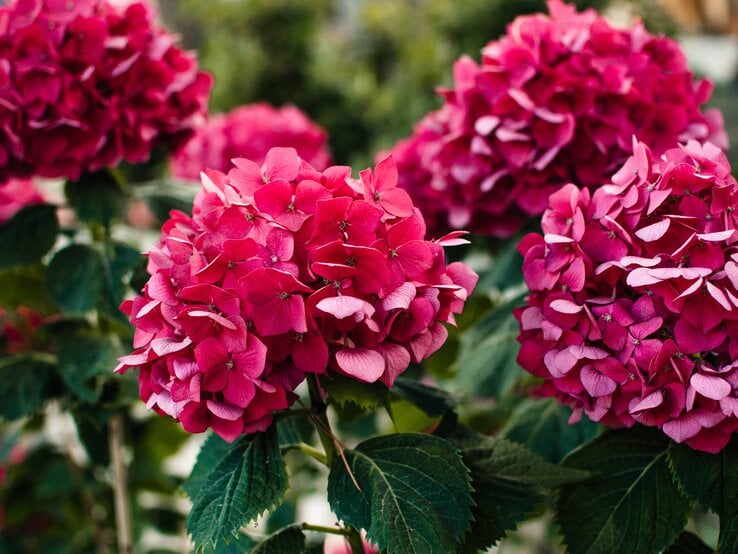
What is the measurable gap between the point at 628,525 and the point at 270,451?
1.29 feet

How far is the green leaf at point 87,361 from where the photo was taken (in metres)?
1.19

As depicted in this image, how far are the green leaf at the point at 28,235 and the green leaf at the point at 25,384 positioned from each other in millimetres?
189

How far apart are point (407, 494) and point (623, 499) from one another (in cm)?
27

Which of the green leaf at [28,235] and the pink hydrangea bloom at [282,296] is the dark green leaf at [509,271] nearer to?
the pink hydrangea bloom at [282,296]

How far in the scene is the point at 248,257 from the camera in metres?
0.75

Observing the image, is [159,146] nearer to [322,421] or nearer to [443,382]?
[322,421]

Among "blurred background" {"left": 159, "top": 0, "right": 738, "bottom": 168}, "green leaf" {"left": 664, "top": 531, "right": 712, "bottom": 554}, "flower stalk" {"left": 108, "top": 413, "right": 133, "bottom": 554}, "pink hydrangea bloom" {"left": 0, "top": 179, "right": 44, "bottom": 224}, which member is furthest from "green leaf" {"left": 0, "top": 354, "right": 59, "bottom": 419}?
"blurred background" {"left": 159, "top": 0, "right": 738, "bottom": 168}

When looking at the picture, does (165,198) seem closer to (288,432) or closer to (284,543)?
(288,432)

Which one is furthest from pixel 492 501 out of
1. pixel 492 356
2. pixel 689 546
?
pixel 492 356

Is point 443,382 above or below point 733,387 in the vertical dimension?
below

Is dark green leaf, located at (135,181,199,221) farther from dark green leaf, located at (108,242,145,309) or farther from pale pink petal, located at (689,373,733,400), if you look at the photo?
pale pink petal, located at (689,373,733,400)

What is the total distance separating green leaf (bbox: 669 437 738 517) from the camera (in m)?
0.80

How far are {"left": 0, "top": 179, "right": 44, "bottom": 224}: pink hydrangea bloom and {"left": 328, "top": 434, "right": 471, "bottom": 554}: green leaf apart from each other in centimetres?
89

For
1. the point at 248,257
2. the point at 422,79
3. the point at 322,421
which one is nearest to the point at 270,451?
the point at 322,421
